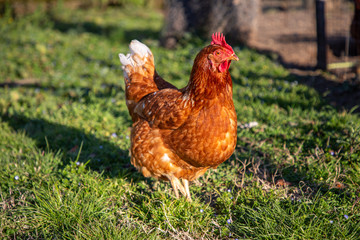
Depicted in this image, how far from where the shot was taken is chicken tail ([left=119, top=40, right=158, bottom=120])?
2996mm

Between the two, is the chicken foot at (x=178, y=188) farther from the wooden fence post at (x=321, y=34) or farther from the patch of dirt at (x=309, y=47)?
the wooden fence post at (x=321, y=34)

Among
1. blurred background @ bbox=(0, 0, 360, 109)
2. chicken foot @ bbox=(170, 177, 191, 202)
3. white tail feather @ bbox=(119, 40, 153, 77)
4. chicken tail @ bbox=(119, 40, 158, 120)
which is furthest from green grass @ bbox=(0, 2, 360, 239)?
white tail feather @ bbox=(119, 40, 153, 77)

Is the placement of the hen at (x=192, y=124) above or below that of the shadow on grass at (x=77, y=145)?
above

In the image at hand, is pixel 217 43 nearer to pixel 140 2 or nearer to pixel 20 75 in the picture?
pixel 20 75

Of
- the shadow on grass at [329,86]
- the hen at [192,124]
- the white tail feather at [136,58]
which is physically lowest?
the shadow on grass at [329,86]

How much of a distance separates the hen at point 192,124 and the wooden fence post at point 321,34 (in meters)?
3.40

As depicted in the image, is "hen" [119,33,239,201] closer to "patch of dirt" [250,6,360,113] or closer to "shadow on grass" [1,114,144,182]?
"shadow on grass" [1,114,144,182]

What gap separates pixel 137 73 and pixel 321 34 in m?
3.56

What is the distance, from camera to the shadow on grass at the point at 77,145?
3238 millimetres

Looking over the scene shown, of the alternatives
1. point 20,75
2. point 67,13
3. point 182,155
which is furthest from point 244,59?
point 67,13

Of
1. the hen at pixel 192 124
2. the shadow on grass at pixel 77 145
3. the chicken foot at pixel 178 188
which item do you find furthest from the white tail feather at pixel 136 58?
the chicken foot at pixel 178 188

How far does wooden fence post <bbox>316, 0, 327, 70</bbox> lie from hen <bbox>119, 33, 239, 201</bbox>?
11.2 ft

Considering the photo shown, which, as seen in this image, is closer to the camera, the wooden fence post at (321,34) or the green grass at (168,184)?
the green grass at (168,184)

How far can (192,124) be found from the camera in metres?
2.29
